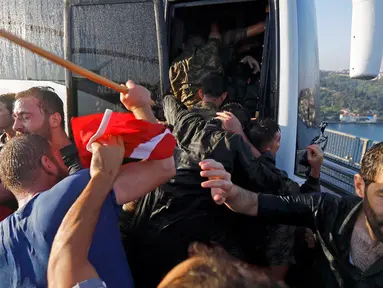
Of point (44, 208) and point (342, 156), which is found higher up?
point (44, 208)

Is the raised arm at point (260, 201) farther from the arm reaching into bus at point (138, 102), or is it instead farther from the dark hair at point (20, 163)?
the dark hair at point (20, 163)

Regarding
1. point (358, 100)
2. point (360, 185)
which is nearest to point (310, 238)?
point (360, 185)

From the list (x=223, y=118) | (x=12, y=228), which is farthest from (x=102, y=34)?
(x=12, y=228)

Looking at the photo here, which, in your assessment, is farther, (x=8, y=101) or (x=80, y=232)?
(x=8, y=101)

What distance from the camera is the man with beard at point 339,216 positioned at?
1.54 meters

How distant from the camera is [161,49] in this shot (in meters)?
3.33

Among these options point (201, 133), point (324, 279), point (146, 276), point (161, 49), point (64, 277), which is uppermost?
point (161, 49)

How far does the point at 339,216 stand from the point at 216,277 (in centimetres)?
93

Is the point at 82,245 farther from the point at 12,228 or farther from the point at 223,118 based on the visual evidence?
the point at 223,118

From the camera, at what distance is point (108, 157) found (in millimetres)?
1490

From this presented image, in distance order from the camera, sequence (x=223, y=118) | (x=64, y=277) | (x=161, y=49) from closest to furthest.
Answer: (x=64, y=277) → (x=223, y=118) → (x=161, y=49)

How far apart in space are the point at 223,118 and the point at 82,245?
1.45 m

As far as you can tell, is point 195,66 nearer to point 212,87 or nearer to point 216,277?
point 212,87

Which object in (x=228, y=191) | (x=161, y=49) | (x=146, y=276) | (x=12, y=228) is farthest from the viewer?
(x=161, y=49)
